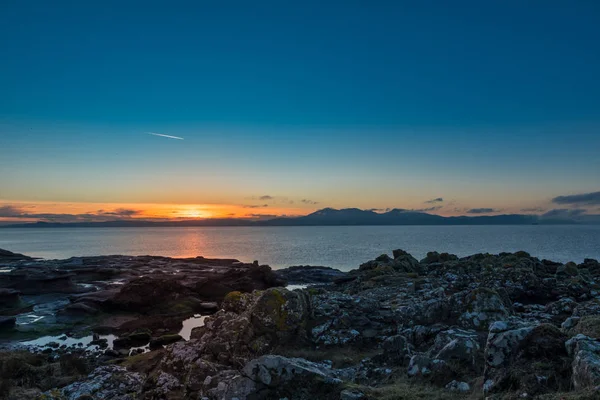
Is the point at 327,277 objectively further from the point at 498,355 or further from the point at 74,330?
the point at 498,355

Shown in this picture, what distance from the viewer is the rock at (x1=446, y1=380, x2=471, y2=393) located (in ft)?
37.1

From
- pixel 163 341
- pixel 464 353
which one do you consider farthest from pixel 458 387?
pixel 163 341

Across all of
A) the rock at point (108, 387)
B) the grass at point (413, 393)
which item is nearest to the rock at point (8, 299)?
the rock at point (108, 387)

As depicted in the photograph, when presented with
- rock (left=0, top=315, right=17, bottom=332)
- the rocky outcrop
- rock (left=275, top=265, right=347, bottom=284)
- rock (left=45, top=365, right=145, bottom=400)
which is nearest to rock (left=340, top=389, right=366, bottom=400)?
rock (left=45, top=365, right=145, bottom=400)

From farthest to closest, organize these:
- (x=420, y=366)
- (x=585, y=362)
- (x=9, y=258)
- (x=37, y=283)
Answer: (x=9, y=258), (x=37, y=283), (x=420, y=366), (x=585, y=362)

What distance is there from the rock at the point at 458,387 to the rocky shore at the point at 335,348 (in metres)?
0.04

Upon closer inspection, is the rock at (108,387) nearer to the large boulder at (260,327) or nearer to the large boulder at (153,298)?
the large boulder at (260,327)

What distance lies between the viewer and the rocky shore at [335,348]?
10.7 meters

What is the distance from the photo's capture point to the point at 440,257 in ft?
224

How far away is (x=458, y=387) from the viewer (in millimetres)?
11555

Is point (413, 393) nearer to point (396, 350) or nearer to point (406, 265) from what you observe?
point (396, 350)

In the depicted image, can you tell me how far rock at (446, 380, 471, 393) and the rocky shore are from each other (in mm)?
42

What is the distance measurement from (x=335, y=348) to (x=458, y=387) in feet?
30.5

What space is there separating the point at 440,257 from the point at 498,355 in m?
60.5
